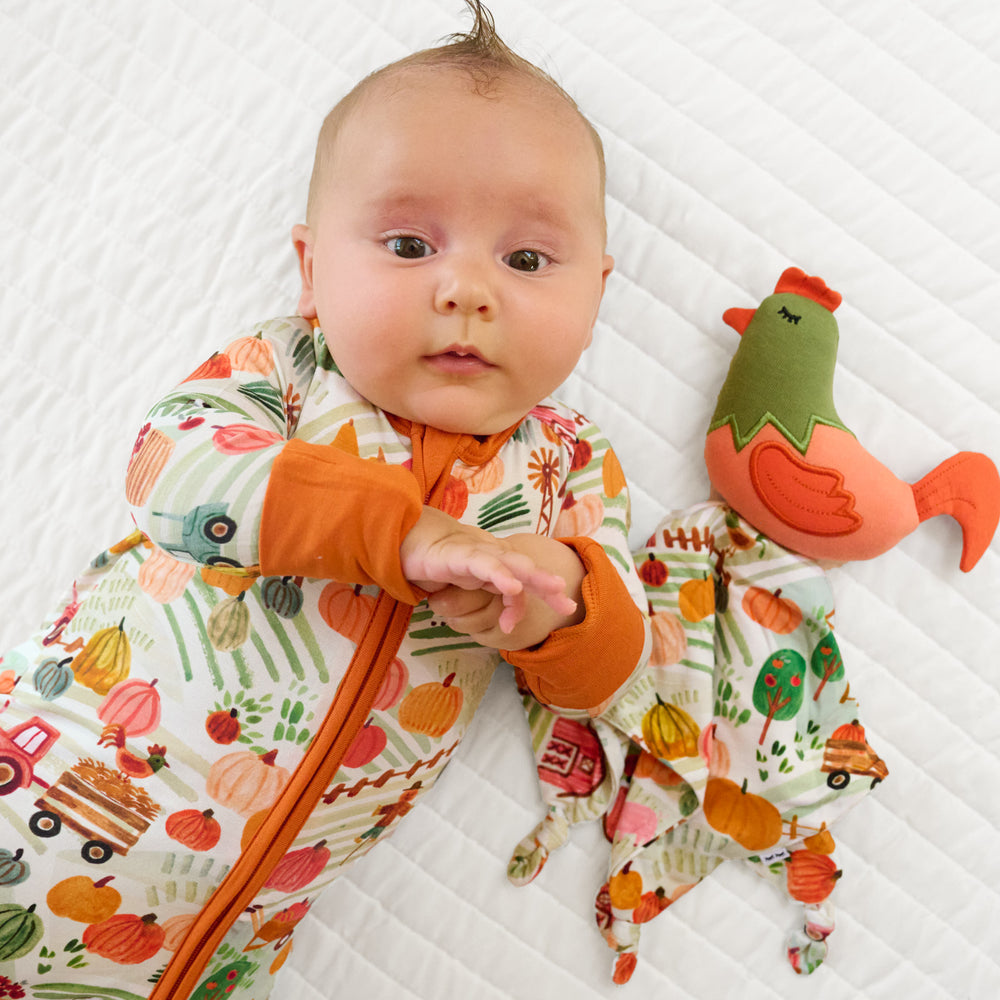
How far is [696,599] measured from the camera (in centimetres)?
102

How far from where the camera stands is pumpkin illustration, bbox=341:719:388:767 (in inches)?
34.4

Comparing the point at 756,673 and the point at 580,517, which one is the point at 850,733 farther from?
the point at 580,517

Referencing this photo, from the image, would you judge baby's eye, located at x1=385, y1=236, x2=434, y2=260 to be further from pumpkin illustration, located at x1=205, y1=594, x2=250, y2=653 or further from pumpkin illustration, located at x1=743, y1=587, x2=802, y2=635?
pumpkin illustration, located at x1=743, y1=587, x2=802, y2=635

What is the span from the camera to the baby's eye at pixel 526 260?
85 centimetres

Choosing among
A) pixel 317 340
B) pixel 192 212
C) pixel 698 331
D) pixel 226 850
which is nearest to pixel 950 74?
pixel 698 331

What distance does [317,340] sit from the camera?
939 millimetres

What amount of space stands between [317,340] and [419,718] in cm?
40

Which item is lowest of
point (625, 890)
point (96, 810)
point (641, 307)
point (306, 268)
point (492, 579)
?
point (96, 810)

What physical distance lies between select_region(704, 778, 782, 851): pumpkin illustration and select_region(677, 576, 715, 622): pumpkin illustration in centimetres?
19

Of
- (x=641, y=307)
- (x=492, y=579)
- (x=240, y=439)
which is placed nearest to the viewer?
(x=492, y=579)

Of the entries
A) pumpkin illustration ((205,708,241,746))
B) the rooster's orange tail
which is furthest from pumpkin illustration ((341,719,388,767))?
the rooster's orange tail

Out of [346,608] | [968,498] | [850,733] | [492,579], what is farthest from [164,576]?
[968,498]

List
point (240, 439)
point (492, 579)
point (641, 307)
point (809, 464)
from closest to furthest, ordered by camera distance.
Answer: point (492, 579), point (240, 439), point (809, 464), point (641, 307)

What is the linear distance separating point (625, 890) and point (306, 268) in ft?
2.52
